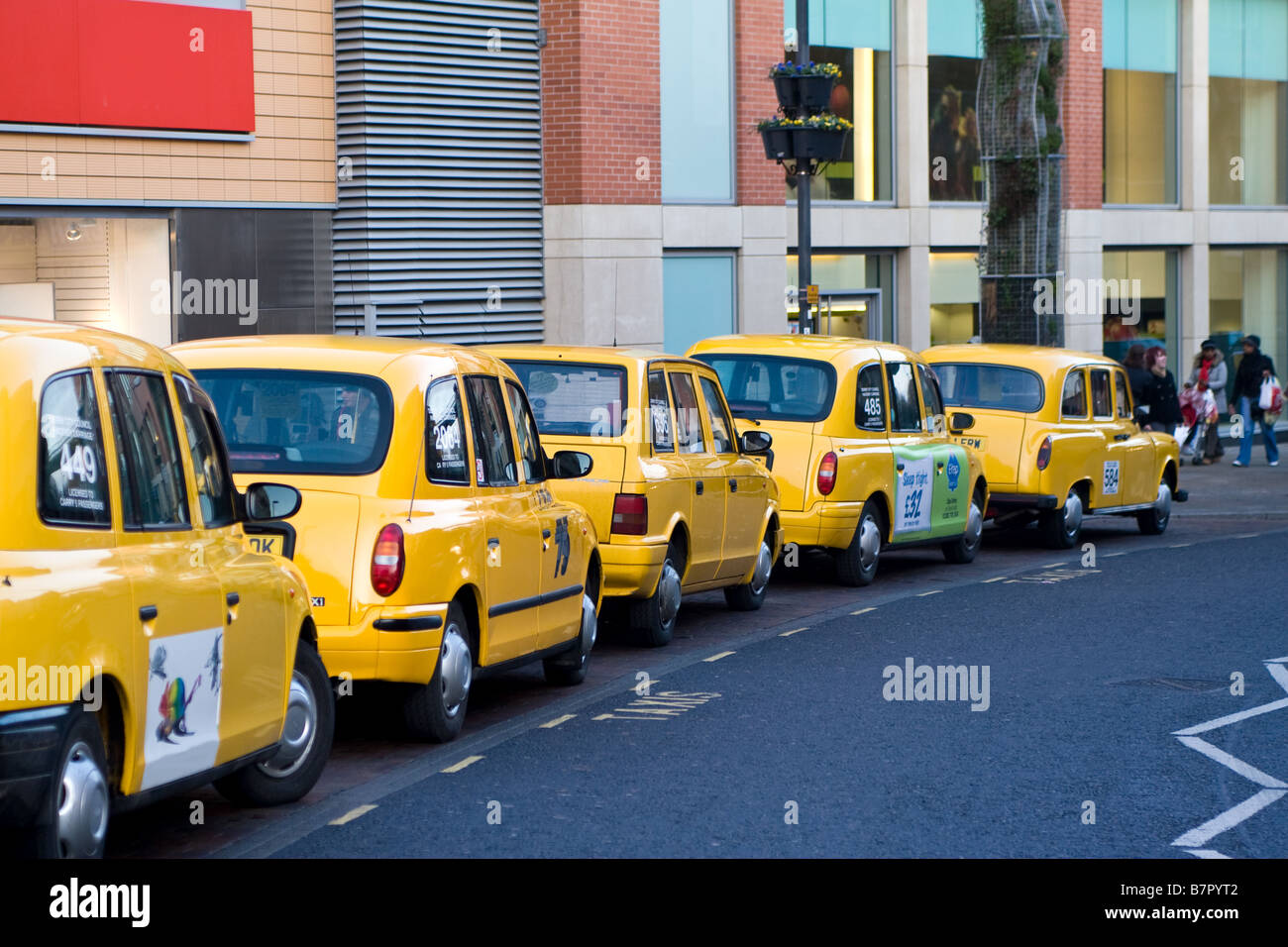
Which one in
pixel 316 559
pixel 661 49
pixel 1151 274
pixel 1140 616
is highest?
pixel 661 49

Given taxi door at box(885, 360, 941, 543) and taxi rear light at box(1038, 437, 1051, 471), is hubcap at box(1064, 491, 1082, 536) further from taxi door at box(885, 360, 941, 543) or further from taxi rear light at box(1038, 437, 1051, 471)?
taxi door at box(885, 360, 941, 543)

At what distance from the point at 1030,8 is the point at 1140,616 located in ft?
35.9

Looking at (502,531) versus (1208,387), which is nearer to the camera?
(502,531)

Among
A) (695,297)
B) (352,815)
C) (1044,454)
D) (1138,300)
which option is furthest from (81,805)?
(1138,300)

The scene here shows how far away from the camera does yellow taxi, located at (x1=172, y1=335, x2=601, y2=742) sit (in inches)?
340

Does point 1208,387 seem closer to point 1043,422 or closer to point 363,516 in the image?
point 1043,422

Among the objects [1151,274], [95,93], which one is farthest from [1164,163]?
[95,93]

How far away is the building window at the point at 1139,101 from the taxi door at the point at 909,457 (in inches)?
697

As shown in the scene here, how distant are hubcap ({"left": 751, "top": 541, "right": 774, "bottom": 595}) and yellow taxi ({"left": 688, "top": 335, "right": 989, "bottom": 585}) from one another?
2.85 feet

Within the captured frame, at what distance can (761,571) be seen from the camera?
1427 centimetres

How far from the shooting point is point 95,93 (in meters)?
17.5

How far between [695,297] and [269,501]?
58.8 ft

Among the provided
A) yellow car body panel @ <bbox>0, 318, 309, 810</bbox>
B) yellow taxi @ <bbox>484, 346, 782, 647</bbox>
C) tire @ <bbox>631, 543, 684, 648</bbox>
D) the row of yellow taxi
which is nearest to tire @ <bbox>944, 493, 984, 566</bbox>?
the row of yellow taxi
